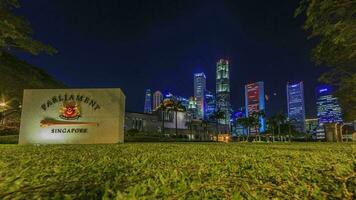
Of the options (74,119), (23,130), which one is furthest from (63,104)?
(23,130)

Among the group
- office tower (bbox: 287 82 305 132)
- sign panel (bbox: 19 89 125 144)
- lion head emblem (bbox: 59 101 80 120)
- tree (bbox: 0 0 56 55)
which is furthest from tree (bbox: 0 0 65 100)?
office tower (bbox: 287 82 305 132)

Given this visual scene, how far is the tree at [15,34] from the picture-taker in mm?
6383

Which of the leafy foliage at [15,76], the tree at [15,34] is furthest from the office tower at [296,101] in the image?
the tree at [15,34]

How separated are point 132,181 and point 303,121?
192997 millimetres

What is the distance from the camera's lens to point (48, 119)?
59.2ft

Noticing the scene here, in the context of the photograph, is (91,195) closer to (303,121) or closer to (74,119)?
(74,119)

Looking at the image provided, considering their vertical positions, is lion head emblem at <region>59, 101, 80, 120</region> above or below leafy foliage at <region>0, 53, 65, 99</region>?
below

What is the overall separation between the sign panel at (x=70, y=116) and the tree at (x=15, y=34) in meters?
10.5

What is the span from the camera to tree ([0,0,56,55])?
6383 millimetres

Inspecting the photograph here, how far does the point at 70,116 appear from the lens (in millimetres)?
18156

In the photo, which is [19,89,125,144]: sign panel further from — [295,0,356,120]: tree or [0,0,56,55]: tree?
[295,0,356,120]: tree

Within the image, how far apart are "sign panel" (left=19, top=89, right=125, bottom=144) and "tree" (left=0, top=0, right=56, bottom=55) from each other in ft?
34.4

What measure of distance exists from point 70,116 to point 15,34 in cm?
1228

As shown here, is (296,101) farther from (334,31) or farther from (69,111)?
(334,31)
